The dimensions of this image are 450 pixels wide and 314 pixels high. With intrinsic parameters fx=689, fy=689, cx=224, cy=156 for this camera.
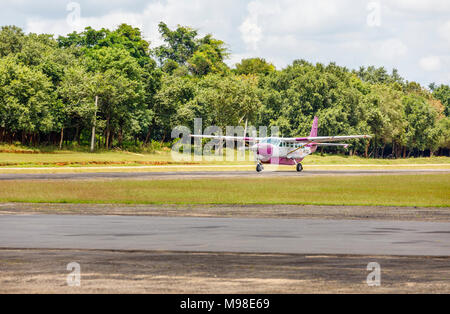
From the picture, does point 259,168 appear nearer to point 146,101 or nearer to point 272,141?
point 272,141

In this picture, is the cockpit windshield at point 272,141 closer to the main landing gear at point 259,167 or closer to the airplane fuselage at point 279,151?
the airplane fuselage at point 279,151

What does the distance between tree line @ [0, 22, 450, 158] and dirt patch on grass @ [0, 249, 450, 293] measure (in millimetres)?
80131

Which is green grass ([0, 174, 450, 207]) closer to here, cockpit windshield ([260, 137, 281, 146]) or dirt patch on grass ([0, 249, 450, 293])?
dirt patch on grass ([0, 249, 450, 293])

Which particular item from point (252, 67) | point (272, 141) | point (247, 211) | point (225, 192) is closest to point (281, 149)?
point (272, 141)

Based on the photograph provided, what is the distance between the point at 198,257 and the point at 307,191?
26598 millimetres

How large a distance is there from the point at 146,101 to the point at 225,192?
3303 inches

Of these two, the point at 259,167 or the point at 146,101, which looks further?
the point at 146,101

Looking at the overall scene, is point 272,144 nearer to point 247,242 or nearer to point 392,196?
point 392,196

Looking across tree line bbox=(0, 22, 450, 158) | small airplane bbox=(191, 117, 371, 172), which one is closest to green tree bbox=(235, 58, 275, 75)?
tree line bbox=(0, 22, 450, 158)

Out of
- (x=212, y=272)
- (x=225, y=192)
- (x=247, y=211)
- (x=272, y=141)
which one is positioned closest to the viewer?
(x=212, y=272)

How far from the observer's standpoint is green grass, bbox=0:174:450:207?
110ft

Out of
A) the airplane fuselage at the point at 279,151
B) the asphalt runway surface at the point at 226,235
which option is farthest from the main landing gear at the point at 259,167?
the asphalt runway surface at the point at 226,235

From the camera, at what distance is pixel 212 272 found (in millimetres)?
13336

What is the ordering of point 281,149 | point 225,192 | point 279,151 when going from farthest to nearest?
point 281,149 < point 279,151 < point 225,192
